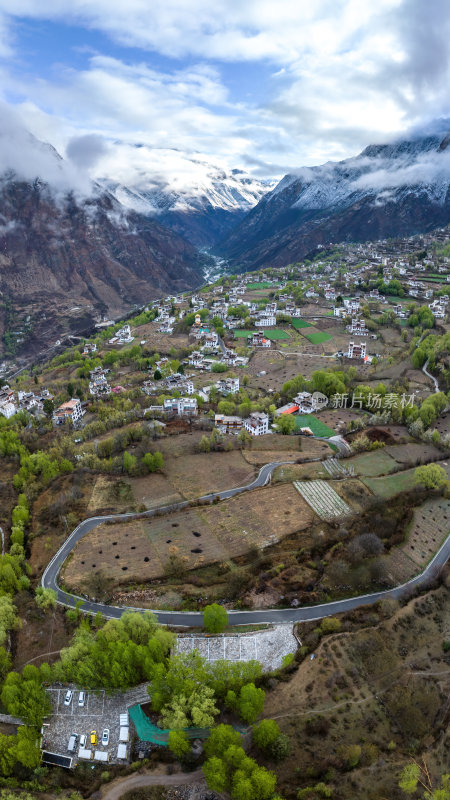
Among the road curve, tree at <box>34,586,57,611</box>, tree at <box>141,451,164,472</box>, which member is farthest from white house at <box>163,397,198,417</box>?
tree at <box>34,586,57,611</box>


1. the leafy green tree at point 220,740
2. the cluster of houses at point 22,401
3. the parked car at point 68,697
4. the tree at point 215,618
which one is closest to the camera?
the leafy green tree at point 220,740

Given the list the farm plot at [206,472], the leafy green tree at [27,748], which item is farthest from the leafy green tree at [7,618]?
the farm plot at [206,472]

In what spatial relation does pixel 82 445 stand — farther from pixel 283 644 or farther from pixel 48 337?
pixel 48 337

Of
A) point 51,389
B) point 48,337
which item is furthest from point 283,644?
point 48,337

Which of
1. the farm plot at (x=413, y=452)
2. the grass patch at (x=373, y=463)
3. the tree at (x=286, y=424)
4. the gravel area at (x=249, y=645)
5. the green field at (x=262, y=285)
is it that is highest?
the green field at (x=262, y=285)

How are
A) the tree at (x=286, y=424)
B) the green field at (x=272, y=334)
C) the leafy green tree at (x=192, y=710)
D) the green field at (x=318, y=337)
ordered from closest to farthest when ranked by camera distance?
the leafy green tree at (x=192, y=710)
the tree at (x=286, y=424)
the green field at (x=318, y=337)
the green field at (x=272, y=334)

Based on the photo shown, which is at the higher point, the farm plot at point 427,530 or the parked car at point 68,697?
the farm plot at point 427,530

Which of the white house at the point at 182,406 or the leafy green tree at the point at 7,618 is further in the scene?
the white house at the point at 182,406

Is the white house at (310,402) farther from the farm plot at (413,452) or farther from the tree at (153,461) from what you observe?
the tree at (153,461)
